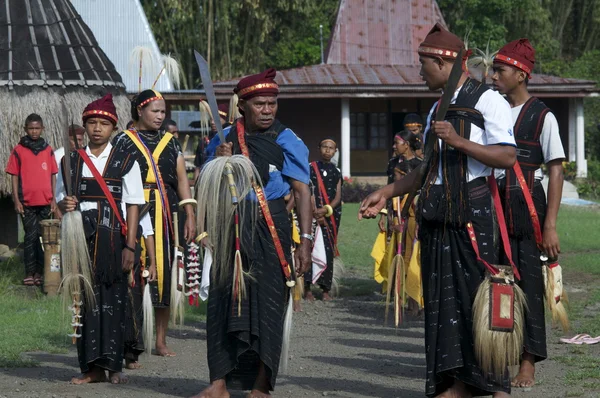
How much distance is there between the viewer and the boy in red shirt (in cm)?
1371

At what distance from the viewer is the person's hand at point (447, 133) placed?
604cm

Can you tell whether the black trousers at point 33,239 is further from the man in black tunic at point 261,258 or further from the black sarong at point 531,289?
the black sarong at point 531,289

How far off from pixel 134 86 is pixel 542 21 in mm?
20056

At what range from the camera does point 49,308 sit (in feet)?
38.8

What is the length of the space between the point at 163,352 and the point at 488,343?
12.3 ft

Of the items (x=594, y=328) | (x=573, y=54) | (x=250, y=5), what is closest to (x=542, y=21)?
(x=573, y=54)

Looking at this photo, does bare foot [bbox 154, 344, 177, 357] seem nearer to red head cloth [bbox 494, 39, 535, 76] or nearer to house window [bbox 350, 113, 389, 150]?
red head cloth [bbox 494, 39, 535, 76]

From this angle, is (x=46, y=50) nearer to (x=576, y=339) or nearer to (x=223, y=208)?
(x=576, y=339)

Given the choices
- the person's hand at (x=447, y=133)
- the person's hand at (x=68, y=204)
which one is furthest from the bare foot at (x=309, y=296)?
the person's hand at (x=447, y=133)

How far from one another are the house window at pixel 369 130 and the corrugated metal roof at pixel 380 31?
2.12 metres

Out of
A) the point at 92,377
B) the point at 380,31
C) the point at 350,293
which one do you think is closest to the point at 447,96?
the point at 92,377

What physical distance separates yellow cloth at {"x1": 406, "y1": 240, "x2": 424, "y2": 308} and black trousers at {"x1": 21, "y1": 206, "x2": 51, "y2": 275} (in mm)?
4855

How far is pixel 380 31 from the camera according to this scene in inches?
1289

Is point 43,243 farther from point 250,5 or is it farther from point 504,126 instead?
point 250,5
